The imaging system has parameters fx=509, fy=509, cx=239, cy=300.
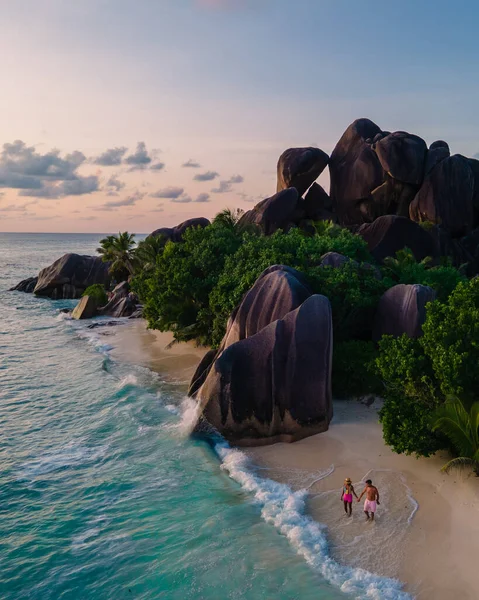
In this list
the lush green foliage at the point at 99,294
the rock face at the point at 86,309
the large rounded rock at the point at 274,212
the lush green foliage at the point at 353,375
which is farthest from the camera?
the lush green foliage at the point at 99,294

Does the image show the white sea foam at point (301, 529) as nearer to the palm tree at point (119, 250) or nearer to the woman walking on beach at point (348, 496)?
the woman walking on beach at point (348, 496)

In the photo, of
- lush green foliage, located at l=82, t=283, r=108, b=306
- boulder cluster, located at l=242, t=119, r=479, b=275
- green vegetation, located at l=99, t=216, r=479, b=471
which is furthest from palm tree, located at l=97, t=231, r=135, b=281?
boulder cluster, located at l=242, t=119, r=479, b=275

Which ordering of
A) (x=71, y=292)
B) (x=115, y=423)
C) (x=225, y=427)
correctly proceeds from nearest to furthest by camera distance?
(x=225, y=427) < (x=115, y=423) < (x=71, y=292)

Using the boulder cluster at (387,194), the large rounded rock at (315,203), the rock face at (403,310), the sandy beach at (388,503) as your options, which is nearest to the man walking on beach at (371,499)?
the sandy beach at (388,503)

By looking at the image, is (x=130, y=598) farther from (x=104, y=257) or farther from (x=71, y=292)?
(x=71, y=292)

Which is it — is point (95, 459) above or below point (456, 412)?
below

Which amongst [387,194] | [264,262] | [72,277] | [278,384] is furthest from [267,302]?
[72,277]

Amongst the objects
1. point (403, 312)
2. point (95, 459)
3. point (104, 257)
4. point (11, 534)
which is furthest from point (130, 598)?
point (104, 257)
